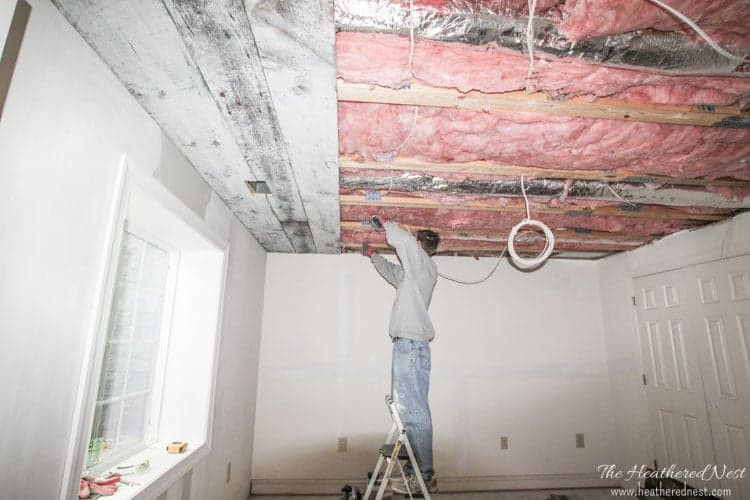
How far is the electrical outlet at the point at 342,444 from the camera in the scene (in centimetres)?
326

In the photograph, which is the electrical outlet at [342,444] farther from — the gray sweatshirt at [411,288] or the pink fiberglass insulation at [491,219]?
the pink fiberglass insulation at [491,219]

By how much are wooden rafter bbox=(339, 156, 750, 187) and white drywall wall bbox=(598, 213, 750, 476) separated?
1083 mm

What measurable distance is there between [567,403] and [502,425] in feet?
2.43

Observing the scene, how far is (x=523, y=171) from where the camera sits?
1780 mm

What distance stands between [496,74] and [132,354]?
228cm

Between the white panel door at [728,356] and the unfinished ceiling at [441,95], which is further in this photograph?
the white panel door at [728,356]

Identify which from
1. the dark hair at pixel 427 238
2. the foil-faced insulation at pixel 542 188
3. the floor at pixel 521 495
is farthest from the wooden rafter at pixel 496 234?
the floor at pixel 521 495

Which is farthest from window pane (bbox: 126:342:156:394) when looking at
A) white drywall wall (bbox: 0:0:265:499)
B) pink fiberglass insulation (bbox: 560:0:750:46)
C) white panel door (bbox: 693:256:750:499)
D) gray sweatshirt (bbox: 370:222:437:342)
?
white panel door (bbox: 693:256:750:499)

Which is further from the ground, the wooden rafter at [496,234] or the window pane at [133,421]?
the wooden rafter at [496,234]

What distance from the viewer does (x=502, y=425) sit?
3.43 m

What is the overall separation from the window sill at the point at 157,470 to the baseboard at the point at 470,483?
1.45 m

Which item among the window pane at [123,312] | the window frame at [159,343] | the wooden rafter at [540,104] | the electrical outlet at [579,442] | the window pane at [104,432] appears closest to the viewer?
the wooden rafter at [540,104]

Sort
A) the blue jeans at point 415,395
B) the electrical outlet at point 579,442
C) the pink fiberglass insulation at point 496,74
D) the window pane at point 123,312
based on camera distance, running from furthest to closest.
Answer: the electrical outlet at point 579,442 → the blue jeans at point 415,395 → the window pane at point 123,312 → the pink fiberglass insulation at point 496,74

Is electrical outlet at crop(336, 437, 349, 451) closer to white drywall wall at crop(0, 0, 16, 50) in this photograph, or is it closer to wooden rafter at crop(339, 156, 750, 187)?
wooden rafter at crop(339, 156, 750, 187)
